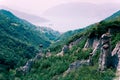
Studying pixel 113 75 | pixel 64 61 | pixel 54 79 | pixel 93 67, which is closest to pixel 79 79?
pixel 93 67

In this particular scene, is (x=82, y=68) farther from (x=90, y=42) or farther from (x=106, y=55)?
(x=90, y=42)

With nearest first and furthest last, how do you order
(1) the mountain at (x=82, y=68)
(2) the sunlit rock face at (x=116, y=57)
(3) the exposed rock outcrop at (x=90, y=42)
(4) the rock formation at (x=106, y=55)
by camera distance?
(1) the mountain at (x=82, y=68) < (2) the sunlit rock face at (x=116, y=57) < (4) the rock formation at (x=106, y=55) < (3) the exposed rock outcrop at (x=90, y=42)

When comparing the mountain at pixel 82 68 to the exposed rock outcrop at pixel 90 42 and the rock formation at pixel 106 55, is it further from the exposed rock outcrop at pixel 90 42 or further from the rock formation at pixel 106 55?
the rock formation at pixel 106 55

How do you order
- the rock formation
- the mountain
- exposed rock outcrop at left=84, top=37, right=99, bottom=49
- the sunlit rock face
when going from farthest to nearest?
exposed rock outcrop at left=84, top=37, right=99, bottom=49 < the rock formation < the sunlit rock face < the mountain

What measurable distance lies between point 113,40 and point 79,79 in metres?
34.8

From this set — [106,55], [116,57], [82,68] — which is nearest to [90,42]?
[82,68]

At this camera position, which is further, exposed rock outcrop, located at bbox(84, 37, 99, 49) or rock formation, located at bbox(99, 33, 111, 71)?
exposed rock outcrop, located at bbox(84, 37, 99, 49)

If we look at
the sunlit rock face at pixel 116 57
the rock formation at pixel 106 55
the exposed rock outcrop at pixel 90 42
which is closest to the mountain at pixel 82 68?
the exposed rock outcrop at pixel 90 42

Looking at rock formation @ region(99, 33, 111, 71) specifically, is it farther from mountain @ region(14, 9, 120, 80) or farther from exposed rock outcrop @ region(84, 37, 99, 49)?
exposed rock outcrop @ region(84, 37, 99, 49)

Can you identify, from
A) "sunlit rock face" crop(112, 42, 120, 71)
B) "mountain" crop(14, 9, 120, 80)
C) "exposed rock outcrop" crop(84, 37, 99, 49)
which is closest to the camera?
"mountain" crop(14, 9, 120, 80)

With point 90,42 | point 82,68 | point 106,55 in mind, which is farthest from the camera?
point 90,42

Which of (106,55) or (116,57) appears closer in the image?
(106,55)

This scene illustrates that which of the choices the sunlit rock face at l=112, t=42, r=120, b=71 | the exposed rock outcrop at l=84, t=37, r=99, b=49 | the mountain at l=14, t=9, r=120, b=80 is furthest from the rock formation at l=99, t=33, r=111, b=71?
the exposed rock outcrop at l=84, t=37, r=99, b=49

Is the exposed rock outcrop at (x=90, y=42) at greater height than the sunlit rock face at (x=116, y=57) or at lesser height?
greater
